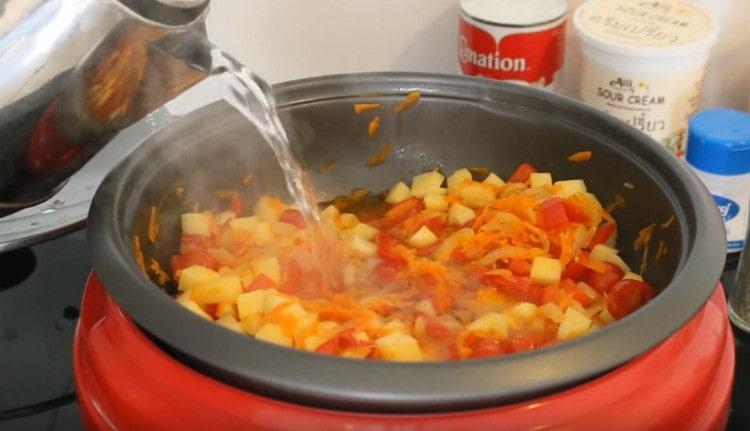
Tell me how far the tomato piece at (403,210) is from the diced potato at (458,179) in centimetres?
4

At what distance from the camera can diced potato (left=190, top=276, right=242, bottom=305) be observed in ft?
2.85

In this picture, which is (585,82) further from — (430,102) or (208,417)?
(208,417)

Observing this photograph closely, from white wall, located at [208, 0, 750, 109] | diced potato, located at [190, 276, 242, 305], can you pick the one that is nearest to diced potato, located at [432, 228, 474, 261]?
diced potato, located at [190, 276, 242, 305]

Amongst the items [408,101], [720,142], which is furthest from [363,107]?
[720,142]

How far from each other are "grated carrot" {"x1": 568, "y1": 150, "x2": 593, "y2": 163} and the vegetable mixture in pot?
0.07ft

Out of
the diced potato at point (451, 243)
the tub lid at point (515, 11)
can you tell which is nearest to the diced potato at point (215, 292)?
the diced potato at point (451, 243)

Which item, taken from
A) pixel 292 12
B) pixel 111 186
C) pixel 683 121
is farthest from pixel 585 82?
pixel 111 186

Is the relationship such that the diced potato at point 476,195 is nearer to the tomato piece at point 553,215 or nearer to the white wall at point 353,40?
the tomato piece at point 553,215

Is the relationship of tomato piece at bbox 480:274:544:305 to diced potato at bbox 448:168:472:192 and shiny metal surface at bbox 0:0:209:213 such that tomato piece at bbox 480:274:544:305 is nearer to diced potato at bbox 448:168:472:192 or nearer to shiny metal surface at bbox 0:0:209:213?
diced potato at bbox 448:168:472:192

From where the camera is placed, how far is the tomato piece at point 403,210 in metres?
1.05

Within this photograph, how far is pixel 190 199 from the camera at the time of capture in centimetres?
98

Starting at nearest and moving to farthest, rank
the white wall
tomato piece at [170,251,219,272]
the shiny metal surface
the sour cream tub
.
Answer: the shiny metal surface < tomato piece at [170,251,219,272] < the sour cream tub < the white wall

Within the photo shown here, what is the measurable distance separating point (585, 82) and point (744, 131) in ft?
0.59

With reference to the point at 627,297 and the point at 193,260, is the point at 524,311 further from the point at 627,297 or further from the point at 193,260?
the point at 193,260
